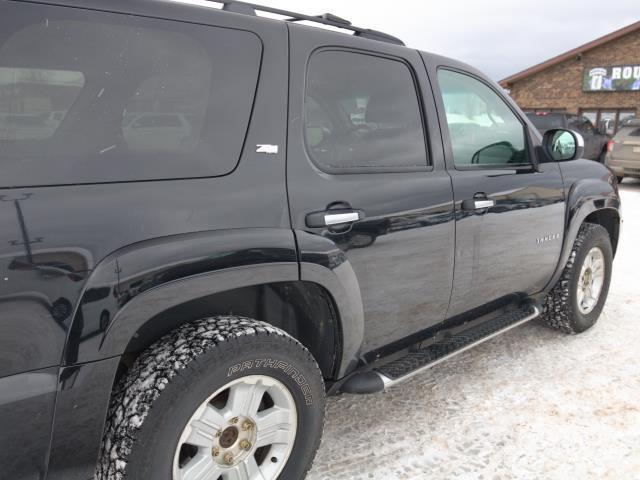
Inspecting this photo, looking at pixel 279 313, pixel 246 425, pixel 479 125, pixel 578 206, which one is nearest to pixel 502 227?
pixel 479 125

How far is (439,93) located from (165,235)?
5.41ft

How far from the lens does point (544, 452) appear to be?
8.47ft

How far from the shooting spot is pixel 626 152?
1234 cm

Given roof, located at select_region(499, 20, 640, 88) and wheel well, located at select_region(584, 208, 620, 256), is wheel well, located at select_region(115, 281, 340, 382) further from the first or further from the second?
roof, located at select_region(499, 20, 640, 88)

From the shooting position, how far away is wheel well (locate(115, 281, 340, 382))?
1.90 meters

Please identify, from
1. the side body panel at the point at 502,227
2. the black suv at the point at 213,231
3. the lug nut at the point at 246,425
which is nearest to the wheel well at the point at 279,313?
the black suv at the point at 213,231

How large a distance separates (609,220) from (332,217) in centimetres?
302

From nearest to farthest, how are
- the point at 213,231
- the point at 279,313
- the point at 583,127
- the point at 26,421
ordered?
1. the point at 26,421
2. the point at 213,231
3. the point at 279,313
4. the point at 583,127

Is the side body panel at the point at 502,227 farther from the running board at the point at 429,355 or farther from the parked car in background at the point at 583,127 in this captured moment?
the parked car in background at the point at 583,127

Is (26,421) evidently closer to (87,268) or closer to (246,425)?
(87,268)

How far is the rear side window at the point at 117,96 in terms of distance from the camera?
1.48 m

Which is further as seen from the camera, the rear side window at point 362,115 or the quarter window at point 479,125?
the quarter window at point 479,125

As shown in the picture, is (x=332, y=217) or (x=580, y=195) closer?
(x=332, y=217)

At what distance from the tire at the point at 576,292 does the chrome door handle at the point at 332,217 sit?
7.09ft
